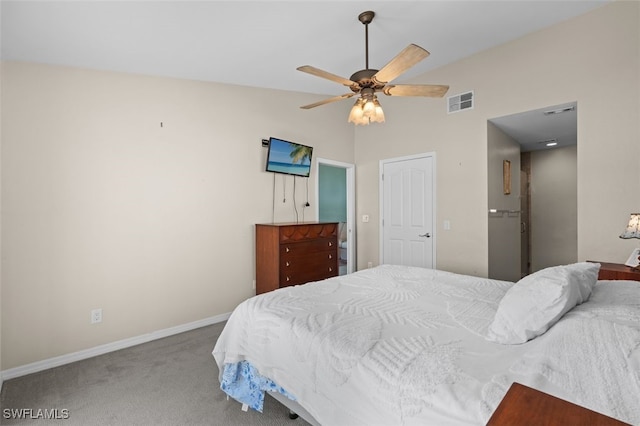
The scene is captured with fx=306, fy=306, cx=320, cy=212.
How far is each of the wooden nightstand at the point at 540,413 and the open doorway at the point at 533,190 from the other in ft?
11.2

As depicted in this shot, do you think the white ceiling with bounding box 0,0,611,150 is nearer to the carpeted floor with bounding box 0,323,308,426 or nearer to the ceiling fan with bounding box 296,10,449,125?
the ceiling fan with bounding box 296,10,449,125

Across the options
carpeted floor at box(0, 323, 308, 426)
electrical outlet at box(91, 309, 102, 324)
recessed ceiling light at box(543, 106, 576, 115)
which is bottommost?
carpeted floor at box(0, 323, 308, 426)

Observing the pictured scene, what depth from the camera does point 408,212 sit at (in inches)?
175

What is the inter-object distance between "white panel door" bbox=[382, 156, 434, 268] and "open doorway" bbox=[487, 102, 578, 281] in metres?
0.77

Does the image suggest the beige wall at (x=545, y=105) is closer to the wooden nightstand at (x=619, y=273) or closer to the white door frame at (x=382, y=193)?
the white door frame at (x=382, y=193)

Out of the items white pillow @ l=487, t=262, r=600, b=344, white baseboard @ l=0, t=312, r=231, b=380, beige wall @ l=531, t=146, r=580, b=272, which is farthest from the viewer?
beige wall @ l=531, t=146, r=580, b=272

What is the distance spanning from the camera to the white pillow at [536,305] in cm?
126

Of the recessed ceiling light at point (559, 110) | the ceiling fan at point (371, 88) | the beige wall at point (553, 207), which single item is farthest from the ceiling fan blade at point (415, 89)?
the beige wall at point (553, 207)

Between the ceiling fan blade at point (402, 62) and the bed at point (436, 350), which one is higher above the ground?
the ceiling fan blade at point (402, 62)

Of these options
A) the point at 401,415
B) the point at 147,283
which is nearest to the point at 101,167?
the point at 147,283

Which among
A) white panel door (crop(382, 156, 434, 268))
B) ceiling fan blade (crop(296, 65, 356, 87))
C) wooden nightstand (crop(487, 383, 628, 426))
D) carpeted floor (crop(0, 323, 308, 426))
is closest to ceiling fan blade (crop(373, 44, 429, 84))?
ceiling fan blade (crop(296, 65, 356, 87))

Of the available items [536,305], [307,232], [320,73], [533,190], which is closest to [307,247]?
[307,232]

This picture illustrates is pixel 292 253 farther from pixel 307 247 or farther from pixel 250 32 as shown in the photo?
pixel 250 32

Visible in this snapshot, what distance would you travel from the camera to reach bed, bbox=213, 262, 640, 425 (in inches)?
37.1
